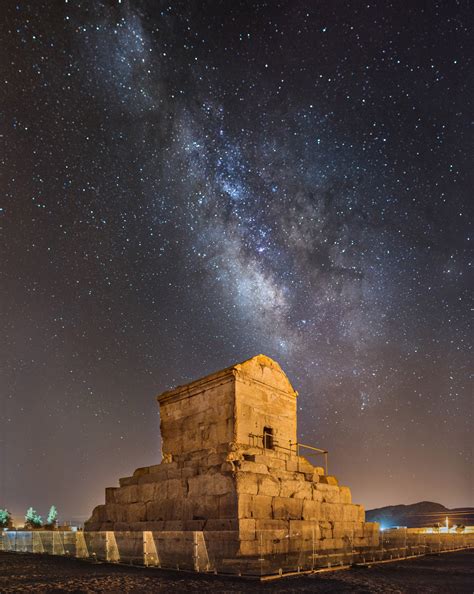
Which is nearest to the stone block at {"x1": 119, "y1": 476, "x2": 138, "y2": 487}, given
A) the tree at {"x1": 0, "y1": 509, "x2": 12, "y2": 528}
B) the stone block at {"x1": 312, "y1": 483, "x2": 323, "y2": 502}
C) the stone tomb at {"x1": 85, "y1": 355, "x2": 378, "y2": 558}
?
the stone tomb at {"x1": 85, "y1": 355, "x2": 378, "y2": 558}

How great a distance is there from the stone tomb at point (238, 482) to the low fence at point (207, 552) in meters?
0.10

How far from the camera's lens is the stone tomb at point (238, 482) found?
15266 millimetres

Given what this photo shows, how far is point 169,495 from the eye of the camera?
17609 millimetres

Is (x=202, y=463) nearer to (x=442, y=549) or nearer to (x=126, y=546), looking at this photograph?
(x=126, y=546)

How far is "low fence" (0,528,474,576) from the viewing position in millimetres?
13328

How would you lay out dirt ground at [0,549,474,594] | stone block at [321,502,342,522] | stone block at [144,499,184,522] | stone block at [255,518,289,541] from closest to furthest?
1. dirt ground at [0,549,474,594]
2. stone block at [255,518,289,541]
3. stone block at [144,499,184,522]
4. stone block at [321,502,342,522]

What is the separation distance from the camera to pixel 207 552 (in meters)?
13.6

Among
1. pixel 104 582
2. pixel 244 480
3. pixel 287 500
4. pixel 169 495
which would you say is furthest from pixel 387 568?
pixel 104 582

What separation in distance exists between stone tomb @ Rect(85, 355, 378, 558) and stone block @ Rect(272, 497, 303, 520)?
0.11 feet

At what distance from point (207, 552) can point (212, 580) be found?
1.54m

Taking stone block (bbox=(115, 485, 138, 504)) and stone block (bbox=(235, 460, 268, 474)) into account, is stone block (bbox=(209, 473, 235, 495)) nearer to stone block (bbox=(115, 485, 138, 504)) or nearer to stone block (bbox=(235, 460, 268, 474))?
stone block (bbox=(235, 460, 268, 474))

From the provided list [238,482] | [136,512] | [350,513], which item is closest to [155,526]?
[136,512]

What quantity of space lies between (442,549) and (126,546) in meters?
15.5

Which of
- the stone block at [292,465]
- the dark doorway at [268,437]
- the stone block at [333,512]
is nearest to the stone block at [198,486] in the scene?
the dark doorway at [268,437]
